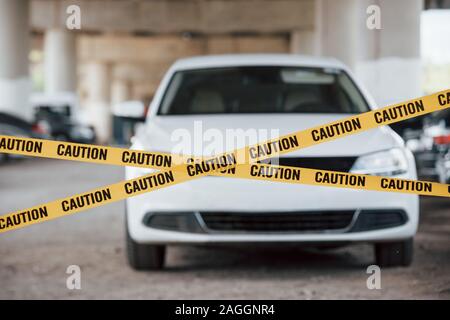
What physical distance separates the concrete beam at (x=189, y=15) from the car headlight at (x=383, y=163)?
30275 millimetres

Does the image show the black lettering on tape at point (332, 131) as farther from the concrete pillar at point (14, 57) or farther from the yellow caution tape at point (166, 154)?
the concrete pillar at point (14, 57)

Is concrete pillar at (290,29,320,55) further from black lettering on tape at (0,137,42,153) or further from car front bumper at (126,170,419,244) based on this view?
black lettering on tape at (0,137,42,153)

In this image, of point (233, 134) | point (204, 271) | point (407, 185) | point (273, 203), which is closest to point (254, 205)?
point (273, 203)

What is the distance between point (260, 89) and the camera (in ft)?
23.1

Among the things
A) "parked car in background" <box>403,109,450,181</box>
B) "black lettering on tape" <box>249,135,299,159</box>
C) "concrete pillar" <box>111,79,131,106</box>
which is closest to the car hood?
"black lettering on tape" <box>249,135,299,159</box>

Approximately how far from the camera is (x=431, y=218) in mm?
9539

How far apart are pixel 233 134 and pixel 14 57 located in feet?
77.8

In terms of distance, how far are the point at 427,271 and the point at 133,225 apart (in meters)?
1.95

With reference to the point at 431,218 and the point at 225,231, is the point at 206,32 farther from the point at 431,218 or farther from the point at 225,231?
the point at 225,231

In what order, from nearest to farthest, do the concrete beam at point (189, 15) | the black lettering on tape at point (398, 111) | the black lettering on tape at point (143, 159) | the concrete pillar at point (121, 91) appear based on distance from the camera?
1. the black lettering on tape at point (143, 159)
2. the black lettering on tape at point (398, 111)
3. the concrete beam at point (189, 15)
4. the concrete pillar at point (121, 91)

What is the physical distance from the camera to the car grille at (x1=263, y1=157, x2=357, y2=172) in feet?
18.3

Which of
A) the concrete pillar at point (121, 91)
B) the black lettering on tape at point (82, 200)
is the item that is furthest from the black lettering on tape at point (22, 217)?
the concrete pillar at point (121, 91)

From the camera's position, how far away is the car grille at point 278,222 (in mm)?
5660

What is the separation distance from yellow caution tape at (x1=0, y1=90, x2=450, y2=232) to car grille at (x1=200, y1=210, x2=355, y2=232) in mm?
309
